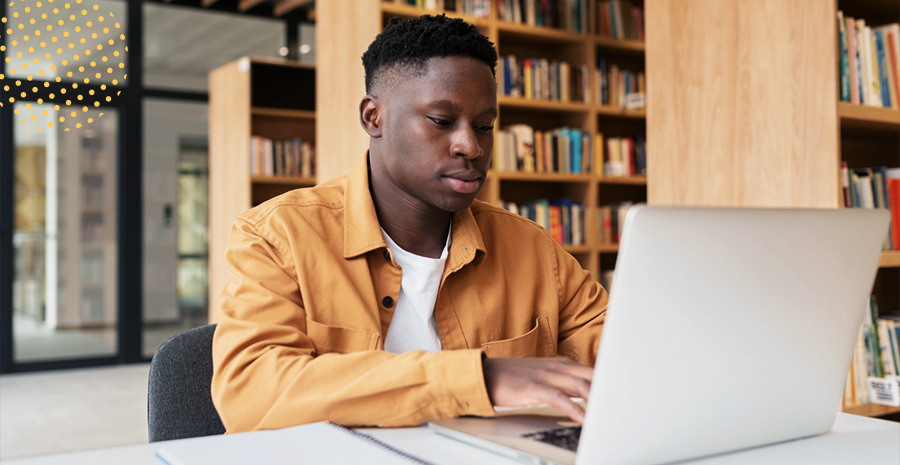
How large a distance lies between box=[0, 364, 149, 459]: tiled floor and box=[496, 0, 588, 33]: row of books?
2853 mm

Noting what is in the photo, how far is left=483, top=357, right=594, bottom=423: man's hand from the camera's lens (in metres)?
0.83

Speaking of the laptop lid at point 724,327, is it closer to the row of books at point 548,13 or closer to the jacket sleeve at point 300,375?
the jacket sleeve at point 300,375

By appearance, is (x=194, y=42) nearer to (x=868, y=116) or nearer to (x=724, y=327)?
(x=868, y=116)

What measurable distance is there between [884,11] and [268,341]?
248cm

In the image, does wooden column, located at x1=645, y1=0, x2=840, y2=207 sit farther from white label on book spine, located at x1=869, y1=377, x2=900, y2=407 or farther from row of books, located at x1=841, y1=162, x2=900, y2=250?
white label on book spine, located at x1=869, y1=377, x2=900, y2=407

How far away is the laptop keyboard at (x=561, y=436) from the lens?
763mm

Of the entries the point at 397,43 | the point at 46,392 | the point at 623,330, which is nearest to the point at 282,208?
the point at 397,43

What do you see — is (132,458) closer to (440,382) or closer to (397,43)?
(440,382)

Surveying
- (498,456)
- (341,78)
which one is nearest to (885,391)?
(498,456)

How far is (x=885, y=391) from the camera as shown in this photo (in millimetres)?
2201

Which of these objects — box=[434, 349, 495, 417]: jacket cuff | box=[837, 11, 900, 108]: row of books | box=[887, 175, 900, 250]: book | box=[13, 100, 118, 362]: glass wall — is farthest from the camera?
box=[13, 100, 118, 362]: glass wall

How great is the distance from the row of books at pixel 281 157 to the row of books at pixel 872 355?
3806mm

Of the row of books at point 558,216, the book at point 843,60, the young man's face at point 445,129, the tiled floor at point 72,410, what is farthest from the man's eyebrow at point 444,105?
the row of books at point 558,216

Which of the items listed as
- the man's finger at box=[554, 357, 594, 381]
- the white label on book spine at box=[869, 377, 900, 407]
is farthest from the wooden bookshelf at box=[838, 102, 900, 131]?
the man's finger at box=[554, 357, 594, 381]
